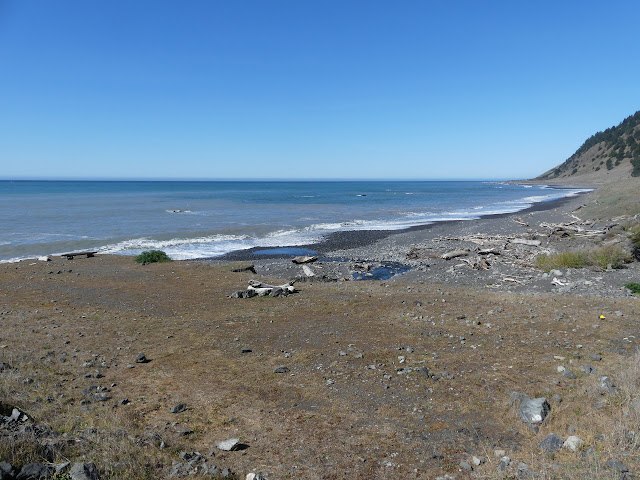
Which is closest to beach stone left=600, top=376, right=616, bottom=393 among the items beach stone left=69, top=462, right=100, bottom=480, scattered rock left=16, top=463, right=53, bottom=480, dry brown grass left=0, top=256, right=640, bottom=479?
dry brown grass left=0, top=256, right=640, bottom=479

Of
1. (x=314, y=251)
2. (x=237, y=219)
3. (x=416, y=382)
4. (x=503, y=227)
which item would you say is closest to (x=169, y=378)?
(x=416, y=382)

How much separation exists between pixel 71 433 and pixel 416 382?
223 inches

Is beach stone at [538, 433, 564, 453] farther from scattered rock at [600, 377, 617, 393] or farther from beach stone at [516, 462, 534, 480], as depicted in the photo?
scattered rock at [600, 377, 617, 393]

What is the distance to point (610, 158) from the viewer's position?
391 feet

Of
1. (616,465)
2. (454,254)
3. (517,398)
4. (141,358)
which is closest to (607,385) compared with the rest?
(517,398)

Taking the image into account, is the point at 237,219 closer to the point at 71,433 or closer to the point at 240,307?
the point at 240,307

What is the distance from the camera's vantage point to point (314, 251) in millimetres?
30359

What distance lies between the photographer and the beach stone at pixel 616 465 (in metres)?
4.59

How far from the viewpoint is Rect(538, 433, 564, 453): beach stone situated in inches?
208

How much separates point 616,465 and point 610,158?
144m

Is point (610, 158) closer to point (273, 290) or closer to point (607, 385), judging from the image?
point (273, 290)

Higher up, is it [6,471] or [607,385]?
[6,471]

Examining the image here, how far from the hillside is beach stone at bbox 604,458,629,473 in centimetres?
10009

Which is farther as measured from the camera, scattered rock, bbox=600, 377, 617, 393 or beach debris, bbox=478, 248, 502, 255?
beach debris, bbox=478, 248, 502, 255
